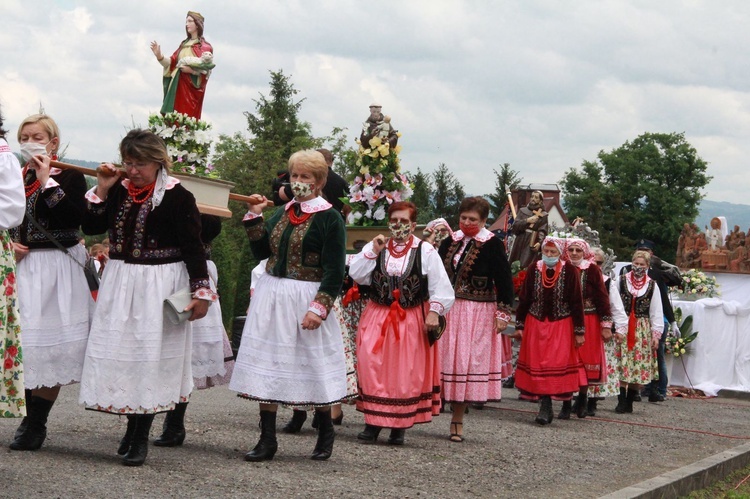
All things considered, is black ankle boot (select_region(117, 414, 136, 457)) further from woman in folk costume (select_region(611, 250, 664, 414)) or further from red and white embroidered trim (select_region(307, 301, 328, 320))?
woman in folk costume (select_region(611, 250, 664, 414))

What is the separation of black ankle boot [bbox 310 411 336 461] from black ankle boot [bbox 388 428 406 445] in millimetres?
1304

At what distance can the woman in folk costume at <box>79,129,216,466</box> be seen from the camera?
21.0 feet

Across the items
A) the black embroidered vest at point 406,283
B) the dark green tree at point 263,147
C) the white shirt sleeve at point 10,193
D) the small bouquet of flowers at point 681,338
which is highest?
the dark green tree at point 263,147

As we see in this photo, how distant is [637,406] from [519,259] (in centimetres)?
278

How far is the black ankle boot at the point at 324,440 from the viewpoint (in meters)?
7.34

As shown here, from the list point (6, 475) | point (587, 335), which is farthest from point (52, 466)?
point (587, 335)

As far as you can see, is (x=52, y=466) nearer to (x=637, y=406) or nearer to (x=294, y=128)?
(x=637, y=406)

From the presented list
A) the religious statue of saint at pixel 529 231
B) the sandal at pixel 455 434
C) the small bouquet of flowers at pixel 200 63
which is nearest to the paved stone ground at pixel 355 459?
the sandal at pixel 455 434

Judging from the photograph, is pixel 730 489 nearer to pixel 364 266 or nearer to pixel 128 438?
pixel 364 266

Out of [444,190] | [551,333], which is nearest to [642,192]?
[444,190]

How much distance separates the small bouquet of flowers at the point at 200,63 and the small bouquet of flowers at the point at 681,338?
9565mm

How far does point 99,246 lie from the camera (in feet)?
41.7

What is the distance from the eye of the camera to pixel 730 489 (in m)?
8.37

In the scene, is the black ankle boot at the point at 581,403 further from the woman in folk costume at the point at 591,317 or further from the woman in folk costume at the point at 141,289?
the woman in folk costume at the point at 141,289
